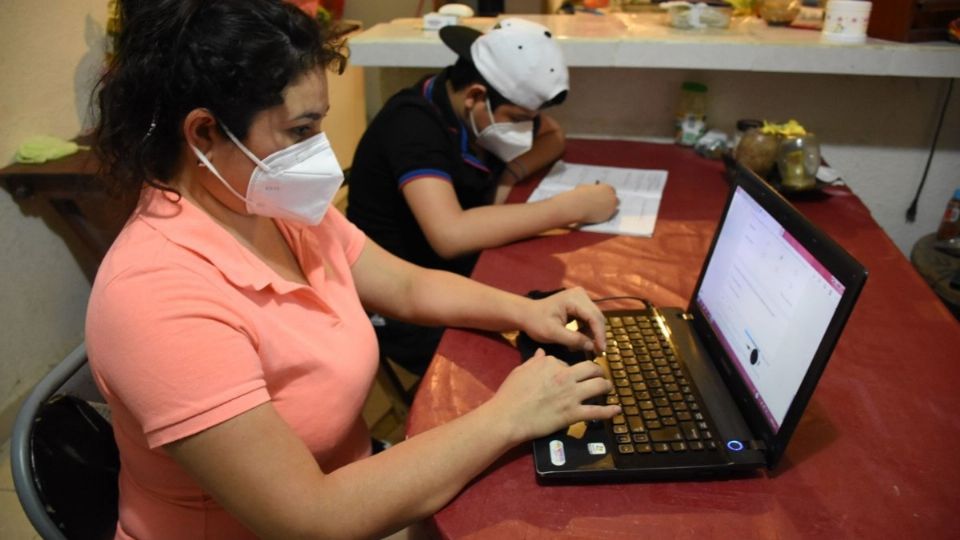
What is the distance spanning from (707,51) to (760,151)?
11.7 inches

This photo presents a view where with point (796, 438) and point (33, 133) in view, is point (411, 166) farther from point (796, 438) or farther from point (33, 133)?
point (33, 133)

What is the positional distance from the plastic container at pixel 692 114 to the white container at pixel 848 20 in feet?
1.11

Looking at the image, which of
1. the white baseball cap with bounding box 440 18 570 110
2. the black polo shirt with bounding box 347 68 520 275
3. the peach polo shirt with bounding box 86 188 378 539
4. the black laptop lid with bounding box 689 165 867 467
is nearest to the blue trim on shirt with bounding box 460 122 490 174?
the black polo shirt with bounding box 347 68 520 275

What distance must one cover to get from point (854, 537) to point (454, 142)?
1.05 m

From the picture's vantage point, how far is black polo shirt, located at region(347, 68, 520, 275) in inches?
53.0

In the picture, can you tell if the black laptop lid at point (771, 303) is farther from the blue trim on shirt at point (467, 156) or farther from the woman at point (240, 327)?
the blue trim on shirt at point (467, 156)

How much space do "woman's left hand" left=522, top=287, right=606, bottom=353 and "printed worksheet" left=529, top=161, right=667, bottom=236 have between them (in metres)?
0.40

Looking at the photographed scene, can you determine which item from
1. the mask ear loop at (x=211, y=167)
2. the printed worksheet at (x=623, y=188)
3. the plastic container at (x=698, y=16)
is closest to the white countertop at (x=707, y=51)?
the plastic container at (x=698, y=16)

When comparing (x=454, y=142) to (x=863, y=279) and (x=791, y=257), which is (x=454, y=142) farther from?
(x=863, y=279)

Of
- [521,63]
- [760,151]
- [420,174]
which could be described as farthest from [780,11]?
[420,174]

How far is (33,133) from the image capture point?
1.87m

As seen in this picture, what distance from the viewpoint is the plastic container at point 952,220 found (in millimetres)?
1771

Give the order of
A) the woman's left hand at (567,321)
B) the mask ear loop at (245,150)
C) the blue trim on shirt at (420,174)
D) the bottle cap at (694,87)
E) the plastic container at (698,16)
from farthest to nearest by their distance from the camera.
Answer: the bottle cap at (694,87) < the plastic container at (698,16) < the blue trim on shirt at (420,174) < the woman's left hand at (567,321) < the mask ear loop at (245,150)

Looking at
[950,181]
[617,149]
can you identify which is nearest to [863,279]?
[617,149]
